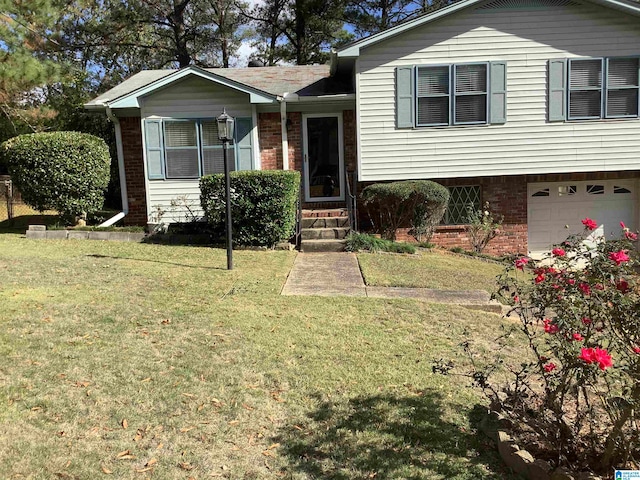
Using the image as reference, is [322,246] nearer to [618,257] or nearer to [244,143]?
[244,143]

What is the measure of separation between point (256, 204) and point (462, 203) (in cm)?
532

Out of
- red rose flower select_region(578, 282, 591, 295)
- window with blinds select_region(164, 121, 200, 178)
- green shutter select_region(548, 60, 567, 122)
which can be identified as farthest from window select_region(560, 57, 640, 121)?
red rose flower select_region(578, 282, 591, 295)

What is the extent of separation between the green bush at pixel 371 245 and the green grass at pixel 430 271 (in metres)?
0.38

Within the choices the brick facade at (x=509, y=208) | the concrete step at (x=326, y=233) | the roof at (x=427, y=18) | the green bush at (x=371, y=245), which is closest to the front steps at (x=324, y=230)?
the concrete step at (x=326, y=233)

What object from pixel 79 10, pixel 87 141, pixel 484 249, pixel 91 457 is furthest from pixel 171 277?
pixel 79 10

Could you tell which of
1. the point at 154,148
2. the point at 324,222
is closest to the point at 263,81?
the point at 154,148

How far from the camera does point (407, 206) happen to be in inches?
448

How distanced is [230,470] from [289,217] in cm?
709

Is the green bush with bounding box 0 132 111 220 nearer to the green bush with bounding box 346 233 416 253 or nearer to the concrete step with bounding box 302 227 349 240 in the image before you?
the concrete step with bounding box 302 227 349 240

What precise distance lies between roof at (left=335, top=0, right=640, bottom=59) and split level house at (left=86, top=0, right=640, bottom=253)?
3 centimetres

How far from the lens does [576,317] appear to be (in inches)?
105

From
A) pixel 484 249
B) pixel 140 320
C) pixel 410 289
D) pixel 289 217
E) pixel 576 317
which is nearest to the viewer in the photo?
pixel 576 317

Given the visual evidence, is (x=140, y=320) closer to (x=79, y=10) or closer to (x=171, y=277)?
(x=171, y=277)

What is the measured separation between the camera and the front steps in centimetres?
1005
